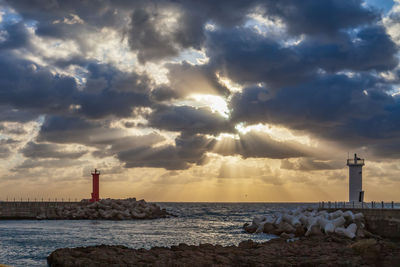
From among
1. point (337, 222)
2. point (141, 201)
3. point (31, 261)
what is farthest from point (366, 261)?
point (141, 201)

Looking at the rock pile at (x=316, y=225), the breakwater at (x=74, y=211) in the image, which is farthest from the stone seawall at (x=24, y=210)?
the rock pile at (x=316, y=225)

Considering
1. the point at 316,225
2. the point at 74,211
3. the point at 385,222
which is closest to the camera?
the point at 316,225

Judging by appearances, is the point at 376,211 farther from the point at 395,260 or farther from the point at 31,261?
the point at 31,261

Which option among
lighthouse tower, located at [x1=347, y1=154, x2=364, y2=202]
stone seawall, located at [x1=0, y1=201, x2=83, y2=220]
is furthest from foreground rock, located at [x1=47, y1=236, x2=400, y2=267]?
stone seawall, located at [x1=0, y1=201, x2=83, y2=220]

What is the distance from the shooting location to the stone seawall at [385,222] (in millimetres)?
26906

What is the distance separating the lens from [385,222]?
27516mm

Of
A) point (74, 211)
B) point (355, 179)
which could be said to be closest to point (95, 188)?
point (74, 211)

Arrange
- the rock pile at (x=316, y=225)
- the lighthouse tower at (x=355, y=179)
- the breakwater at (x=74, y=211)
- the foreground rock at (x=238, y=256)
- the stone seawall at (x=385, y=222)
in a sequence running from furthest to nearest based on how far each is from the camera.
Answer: the breakwater at (x=74, y=211) < the lighthouse tower at (x=355, y=179) < the stone seawall at (x=385, y=222) < the rock pile at (x=316, y=225) < the foreground rock at (x=238, y=256)

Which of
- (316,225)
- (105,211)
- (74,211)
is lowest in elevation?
(74,211)

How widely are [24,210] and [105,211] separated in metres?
8.61

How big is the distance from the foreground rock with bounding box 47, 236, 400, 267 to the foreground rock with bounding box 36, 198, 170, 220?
104 ft

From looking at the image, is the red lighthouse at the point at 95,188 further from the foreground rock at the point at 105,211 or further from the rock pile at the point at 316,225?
the rock pile at the point at 316,225

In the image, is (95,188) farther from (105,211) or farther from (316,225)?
(316,225)

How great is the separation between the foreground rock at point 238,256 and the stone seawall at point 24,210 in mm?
34783
